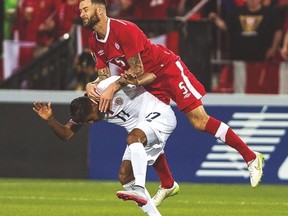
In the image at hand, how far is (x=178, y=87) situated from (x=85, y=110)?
1.21m

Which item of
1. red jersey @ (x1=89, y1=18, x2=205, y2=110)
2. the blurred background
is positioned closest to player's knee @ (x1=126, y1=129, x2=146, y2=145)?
red jersey @ (x1=89, y1=18, x2=205, y2=110)

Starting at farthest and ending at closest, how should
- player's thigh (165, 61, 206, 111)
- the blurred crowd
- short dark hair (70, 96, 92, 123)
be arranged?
the blurred crowd < player's thigh (165, 61, 206, 111) < short dark hair (70, 96, 92, 123)

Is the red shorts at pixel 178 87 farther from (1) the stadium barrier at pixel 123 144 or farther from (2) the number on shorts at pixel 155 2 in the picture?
(2) the number on shorts at pixel 155 2

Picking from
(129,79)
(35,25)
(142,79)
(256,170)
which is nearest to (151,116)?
(142,79)

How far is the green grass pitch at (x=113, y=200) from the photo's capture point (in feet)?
41.3

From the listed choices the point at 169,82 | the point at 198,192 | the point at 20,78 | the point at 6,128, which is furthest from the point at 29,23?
the point at 169,82

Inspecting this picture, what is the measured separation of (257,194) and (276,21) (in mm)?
3557

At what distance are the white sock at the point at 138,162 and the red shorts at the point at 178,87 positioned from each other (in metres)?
0.98

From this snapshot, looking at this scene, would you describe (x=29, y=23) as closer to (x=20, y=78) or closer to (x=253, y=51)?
(x=20, y=78)

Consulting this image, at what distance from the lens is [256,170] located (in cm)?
1204

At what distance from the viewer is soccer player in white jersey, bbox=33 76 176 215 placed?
1101 centimetres

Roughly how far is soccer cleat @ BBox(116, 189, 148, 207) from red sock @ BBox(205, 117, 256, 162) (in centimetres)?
186

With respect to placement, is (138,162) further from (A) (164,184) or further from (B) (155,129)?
(A) (164,184)

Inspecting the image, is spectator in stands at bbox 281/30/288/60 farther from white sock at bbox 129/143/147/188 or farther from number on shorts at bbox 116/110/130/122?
white sock at bbox 129/143/147/188
